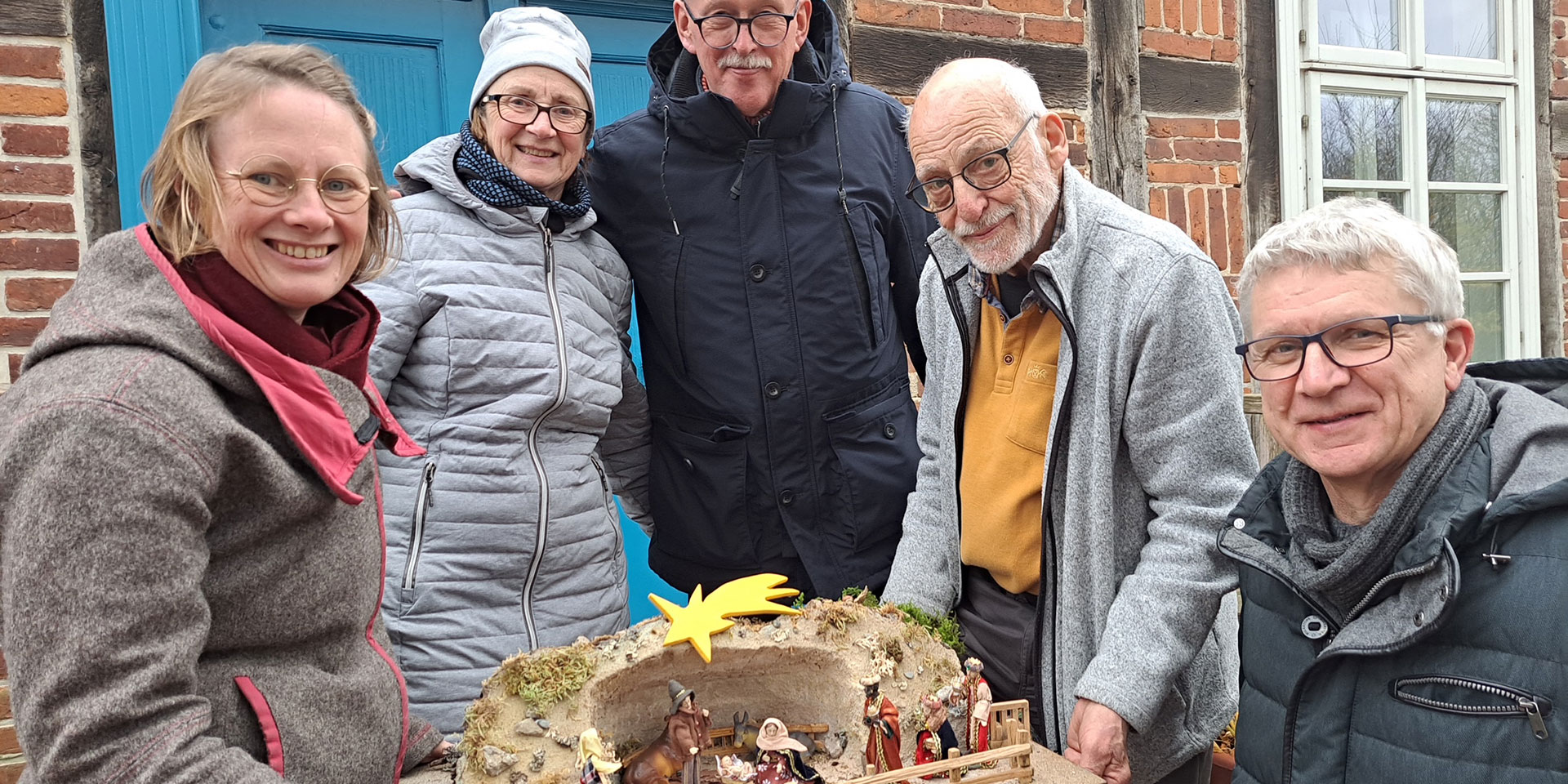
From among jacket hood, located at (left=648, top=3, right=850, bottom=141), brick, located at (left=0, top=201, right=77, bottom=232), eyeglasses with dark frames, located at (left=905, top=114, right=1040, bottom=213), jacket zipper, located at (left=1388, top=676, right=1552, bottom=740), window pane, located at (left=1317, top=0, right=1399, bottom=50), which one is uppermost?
window pane, located at (left=1317, top=0, right=1399, bottom=50)

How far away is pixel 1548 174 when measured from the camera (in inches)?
215

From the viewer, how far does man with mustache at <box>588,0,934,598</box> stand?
2.34m

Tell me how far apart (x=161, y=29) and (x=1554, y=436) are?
3.08 meters

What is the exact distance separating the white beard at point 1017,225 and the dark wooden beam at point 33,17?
227 cm

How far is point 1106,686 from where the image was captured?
1802 millimetres

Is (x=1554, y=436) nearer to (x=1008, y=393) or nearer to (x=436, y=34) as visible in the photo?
(x=1008, y=393)

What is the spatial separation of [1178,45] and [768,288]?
2774mm

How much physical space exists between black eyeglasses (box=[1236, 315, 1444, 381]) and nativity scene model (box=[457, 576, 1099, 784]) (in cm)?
62

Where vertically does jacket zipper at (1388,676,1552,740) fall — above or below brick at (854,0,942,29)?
below

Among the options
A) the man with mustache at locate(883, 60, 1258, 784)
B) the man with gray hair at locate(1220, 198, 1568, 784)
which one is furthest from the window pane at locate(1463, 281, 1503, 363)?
the man with gray hair at locate(1220, 198, 1568, 784)

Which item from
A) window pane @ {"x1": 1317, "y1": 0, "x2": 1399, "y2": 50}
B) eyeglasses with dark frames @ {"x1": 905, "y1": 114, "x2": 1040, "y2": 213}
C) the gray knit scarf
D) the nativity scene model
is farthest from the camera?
window pane @ {"x1": 1317, "y1": 0, "x2": 1399, "y2": 50}

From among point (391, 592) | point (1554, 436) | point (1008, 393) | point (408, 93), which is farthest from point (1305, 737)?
point (408, 93)

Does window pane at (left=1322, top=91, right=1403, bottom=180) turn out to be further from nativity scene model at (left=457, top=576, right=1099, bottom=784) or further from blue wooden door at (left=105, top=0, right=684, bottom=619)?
nativity scene model at (left=457, top=576, right=1099, bottom=784)

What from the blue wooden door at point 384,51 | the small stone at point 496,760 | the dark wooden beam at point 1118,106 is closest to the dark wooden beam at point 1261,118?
the dark wooden beam at point 1118,106
